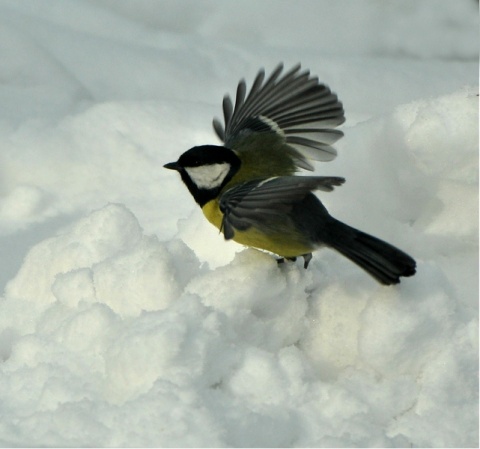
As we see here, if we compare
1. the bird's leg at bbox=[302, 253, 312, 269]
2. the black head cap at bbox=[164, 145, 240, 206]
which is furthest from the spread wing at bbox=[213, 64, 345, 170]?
the bird's leg at bbox=[302, 253, 312, 269]

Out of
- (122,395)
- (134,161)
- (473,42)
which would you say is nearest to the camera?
(122,395)

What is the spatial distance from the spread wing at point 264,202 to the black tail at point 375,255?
4.2 inches

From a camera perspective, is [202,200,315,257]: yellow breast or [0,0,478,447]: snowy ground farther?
[202,200,315,257]: yellow breast

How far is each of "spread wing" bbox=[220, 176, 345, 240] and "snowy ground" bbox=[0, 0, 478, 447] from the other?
0.36ft

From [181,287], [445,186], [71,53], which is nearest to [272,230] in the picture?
[181,287]

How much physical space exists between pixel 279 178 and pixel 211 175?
0.71 ft

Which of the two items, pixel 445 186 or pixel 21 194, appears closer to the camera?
pixel 445 186

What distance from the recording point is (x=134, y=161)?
114 inches

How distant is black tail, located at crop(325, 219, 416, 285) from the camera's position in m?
1.76

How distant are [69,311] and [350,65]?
1.79 metres

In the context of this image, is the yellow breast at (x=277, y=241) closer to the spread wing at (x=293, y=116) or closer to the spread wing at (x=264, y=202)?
the spread wing at (x=264, y=202)

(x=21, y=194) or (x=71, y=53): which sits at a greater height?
(x=71, y=53)

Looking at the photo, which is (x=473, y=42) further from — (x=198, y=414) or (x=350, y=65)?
(x=198, y=414)

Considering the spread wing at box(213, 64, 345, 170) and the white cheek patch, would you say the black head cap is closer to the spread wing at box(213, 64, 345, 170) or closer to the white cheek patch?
the white cheek patch
